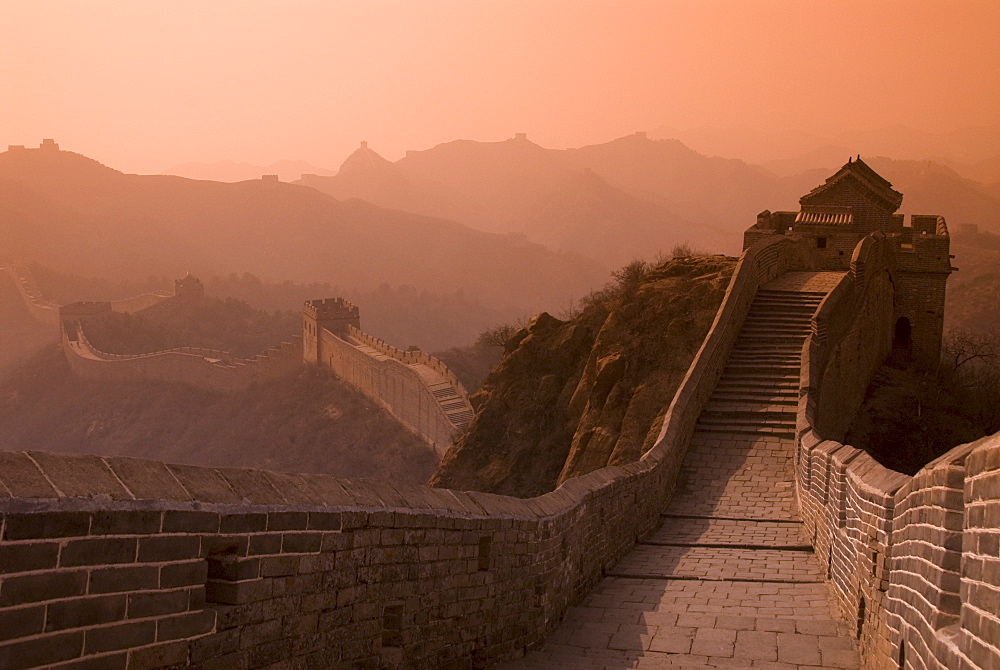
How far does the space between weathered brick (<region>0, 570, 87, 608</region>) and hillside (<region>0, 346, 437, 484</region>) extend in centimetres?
3406

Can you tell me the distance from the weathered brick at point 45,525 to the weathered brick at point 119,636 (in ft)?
1.24

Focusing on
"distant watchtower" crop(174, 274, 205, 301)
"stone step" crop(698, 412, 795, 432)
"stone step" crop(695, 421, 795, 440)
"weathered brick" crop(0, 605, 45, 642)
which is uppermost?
A: "distant watchtower" crop(174, 274, 205, 301)

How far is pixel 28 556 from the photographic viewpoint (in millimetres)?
3441

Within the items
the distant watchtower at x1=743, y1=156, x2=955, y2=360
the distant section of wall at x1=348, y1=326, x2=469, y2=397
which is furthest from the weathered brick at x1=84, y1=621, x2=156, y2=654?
the distant section of wall at x1=348, y1=326, x2=469, y2=397

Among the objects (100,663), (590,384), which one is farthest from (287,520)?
(590,384)

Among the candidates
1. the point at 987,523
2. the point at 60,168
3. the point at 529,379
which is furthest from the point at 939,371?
the point at 60,168

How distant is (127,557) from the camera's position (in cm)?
381

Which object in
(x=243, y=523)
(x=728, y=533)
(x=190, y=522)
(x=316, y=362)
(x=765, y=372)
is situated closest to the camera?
(x=190, y=522)

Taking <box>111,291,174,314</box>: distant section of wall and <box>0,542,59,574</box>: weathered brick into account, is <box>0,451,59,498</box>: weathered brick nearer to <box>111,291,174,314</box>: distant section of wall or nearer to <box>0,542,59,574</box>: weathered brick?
<box>0,542,59,574</box>: weathered brick

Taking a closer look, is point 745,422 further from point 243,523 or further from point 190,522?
point 190,522

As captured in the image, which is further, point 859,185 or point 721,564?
point 859,185

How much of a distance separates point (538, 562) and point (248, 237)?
480 ft

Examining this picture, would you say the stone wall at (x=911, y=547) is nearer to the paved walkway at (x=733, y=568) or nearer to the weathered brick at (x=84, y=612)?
the paved walkway at (x=733, y=568)

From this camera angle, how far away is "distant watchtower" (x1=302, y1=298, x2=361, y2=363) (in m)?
53.6
